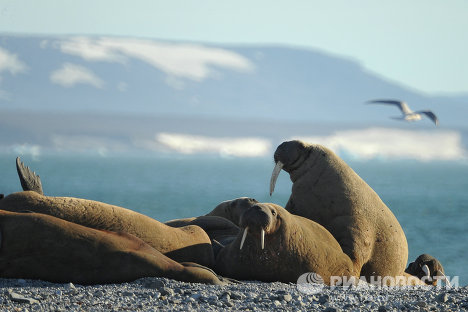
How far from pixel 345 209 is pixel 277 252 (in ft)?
5.28

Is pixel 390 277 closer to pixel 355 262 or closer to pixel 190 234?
pixel 355 262

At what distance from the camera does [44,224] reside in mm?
8961

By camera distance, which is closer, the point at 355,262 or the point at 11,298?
the point at 11,298

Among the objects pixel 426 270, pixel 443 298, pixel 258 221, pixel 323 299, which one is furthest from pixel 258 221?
pixel 426 270

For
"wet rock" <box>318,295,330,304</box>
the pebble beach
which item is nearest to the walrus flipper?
the pebble beach

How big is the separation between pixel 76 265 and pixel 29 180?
6.73 ft

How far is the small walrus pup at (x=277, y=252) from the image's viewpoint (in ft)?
31.0

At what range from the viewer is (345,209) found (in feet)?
35.8

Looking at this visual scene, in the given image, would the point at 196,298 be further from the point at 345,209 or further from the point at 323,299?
the point at 345,209

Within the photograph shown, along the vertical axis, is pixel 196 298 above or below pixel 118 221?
below

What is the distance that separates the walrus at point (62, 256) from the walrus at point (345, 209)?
7.93 ft

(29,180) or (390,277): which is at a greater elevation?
(29,180)

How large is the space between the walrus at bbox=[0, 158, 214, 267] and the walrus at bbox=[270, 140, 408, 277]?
1.64 m

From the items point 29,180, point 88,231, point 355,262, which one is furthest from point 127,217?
point 355,262
